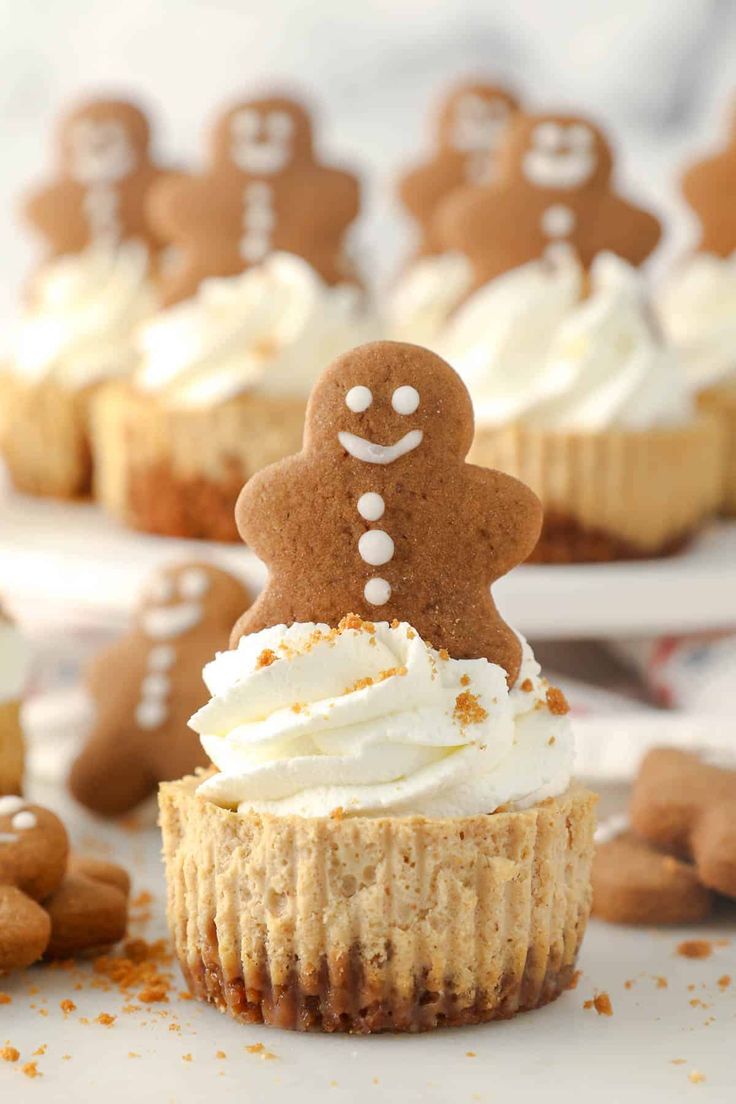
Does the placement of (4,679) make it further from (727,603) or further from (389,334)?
(389,334)

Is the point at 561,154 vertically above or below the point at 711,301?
above

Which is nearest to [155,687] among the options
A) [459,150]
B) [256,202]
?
[256,202]

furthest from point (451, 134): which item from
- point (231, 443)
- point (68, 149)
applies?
point (231, 443)

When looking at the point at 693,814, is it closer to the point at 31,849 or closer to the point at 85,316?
the point at 31,849

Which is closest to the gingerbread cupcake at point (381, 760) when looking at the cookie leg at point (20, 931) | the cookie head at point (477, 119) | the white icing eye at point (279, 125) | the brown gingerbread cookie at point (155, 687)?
the cookie leg at point (20, 931)

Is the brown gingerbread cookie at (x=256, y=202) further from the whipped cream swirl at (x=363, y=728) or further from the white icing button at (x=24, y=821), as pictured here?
the whipped cream swirl at (x=363, y=728)

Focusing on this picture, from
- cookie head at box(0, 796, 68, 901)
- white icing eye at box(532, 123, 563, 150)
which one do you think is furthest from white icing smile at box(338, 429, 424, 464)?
white icing eye at box(532, 123, 563, 150)
